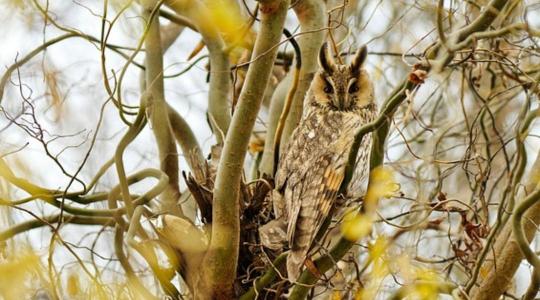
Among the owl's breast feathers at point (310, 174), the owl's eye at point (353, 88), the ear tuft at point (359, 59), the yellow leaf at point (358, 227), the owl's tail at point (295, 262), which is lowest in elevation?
the owl's tail at point (295, 262)

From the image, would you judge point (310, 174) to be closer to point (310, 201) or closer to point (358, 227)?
point (310, 201)

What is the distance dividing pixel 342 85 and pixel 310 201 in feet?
2.43

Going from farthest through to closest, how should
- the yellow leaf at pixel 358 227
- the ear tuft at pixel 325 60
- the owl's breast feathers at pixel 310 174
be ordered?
the ear tuft at pixel 325 60
the owl's breast feathers at pixel 310 174
the yellow leaf at pixel 358 227

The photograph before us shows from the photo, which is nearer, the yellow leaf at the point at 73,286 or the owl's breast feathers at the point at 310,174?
the yellow leaf at the point at 73,286

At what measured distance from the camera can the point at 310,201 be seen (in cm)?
336

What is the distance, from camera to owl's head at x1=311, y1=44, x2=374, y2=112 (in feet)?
12.7

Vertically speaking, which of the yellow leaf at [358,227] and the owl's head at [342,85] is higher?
the owl's head at [342,85]

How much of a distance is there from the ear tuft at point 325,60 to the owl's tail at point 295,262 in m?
1.07

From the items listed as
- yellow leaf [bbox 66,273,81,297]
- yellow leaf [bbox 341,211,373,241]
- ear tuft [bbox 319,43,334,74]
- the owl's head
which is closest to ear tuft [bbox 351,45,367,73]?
the owl's head

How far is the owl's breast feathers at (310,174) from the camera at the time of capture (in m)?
3.20

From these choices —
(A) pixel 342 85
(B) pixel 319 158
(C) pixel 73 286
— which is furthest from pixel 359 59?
(C) pixel 73 286

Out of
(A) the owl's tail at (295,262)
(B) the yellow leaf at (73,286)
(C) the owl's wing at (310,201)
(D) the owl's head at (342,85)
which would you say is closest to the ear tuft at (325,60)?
(D) the owl's head at (342,85)

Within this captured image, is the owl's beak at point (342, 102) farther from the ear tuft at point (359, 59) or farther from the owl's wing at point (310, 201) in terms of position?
the owl's wing at point (310, 201)

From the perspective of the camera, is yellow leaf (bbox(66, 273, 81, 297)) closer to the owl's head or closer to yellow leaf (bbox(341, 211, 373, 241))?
yellow leaf (bbox(341, 211, 373, 241))
